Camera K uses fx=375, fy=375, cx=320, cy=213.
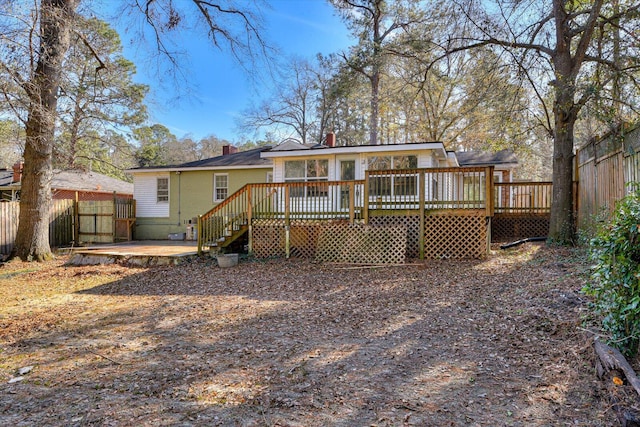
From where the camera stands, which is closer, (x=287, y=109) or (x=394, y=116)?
(x=394, y=116)

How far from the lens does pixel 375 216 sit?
1019 centimetres

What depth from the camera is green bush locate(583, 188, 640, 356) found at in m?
2.83

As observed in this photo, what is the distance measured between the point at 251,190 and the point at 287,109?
19.7m

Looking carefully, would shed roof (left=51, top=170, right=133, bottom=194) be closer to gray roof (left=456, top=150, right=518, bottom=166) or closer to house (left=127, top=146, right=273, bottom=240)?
house (left=127, top=146, right=273, bottom=240)

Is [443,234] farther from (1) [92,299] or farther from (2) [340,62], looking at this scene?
(2) [340,62]

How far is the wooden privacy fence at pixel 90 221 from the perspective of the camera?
15.1m

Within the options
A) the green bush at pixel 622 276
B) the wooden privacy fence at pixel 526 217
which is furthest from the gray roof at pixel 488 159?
the green bush at pixel 622 276

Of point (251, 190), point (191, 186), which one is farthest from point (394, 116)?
point (251, 190)

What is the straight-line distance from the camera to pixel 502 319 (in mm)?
4727

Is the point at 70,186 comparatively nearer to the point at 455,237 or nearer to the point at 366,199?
the point at 366,199

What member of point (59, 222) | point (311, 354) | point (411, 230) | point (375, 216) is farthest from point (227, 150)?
point (311, 354)

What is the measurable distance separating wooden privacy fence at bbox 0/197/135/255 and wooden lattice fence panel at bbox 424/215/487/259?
1307 cm

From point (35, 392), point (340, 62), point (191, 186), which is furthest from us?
point (340, 62)

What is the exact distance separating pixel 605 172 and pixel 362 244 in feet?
17.9
